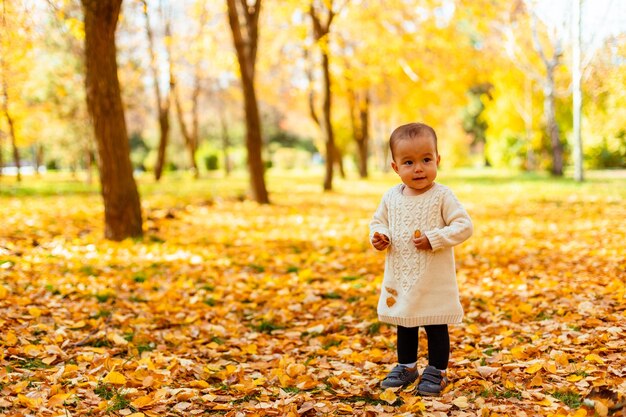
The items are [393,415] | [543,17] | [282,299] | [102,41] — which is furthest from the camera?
[543,17]

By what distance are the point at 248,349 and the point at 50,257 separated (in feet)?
13.1

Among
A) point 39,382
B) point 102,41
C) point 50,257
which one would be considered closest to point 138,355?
point 39,382

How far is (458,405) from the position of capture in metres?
3.08

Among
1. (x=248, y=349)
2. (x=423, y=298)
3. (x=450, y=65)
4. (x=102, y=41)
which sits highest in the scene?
(x=450, y=65)

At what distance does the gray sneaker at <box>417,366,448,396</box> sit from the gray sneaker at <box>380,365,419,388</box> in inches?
4.7

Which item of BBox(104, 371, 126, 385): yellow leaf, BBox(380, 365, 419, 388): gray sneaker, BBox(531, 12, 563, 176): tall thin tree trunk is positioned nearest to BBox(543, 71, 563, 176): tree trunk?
BBox(531, 12, 563, 176): tall thin tree trunk

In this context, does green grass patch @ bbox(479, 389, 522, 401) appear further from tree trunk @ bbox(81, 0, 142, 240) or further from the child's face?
tree trunk @ bbox(81, 0, 142, 240)

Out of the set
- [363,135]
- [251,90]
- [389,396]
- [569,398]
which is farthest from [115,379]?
[363,135]

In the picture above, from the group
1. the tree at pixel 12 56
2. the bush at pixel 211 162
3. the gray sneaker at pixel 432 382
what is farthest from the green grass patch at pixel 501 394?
the bush at pixel 211 162

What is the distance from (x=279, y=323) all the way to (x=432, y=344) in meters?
1.99

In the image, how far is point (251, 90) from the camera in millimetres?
13625

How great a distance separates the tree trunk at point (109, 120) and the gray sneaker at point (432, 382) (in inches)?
242

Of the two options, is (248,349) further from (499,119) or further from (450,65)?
(499,119)

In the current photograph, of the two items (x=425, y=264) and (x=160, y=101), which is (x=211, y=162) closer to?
(x=160, y=101)
